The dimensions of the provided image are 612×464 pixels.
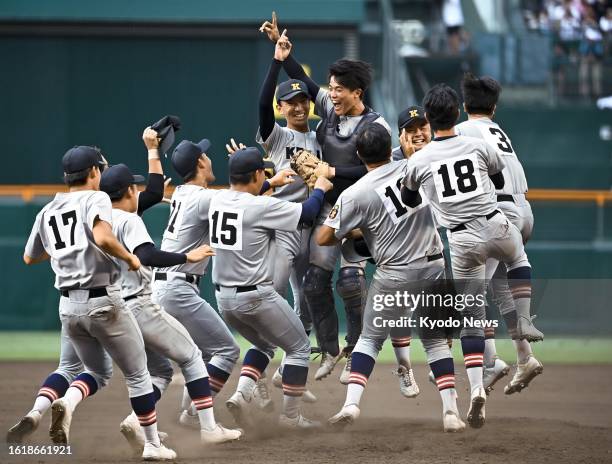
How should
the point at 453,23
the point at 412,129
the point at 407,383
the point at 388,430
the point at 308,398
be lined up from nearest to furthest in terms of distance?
the point at 388,430 → the point at 412,129 → the point at 407,383 → the point at 308,398 → the point at 453,23

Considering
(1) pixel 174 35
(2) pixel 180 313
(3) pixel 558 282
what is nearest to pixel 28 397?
(2) pixel 180 313

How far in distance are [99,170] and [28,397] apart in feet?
9.96

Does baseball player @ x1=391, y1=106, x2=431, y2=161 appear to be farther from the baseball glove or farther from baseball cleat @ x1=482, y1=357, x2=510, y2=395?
baseball cleat @ x1=482, y1=357, x2=510, y2=395

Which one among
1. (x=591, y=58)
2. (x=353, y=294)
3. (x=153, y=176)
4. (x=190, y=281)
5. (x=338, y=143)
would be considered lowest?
(x=353, y=294)

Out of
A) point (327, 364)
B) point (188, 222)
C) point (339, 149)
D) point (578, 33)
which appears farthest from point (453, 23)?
point (188, 222)

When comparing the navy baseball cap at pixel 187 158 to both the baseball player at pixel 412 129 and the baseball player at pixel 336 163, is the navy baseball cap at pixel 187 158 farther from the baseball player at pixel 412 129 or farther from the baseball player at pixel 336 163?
the baseball player at pixel 412 129

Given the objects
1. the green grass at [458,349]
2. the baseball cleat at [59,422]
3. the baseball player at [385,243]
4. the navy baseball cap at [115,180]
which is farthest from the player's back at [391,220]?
the green grass at [458,349]

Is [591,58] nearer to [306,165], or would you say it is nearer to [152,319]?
[306,165]

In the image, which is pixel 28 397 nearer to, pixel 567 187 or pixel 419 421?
pixel 419 421

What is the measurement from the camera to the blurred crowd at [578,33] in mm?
17203

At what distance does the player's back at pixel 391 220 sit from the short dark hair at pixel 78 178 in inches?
68.8

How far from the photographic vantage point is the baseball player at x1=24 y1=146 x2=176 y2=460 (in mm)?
6723

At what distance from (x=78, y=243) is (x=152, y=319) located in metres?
0.80

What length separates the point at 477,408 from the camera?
24.5 ft
